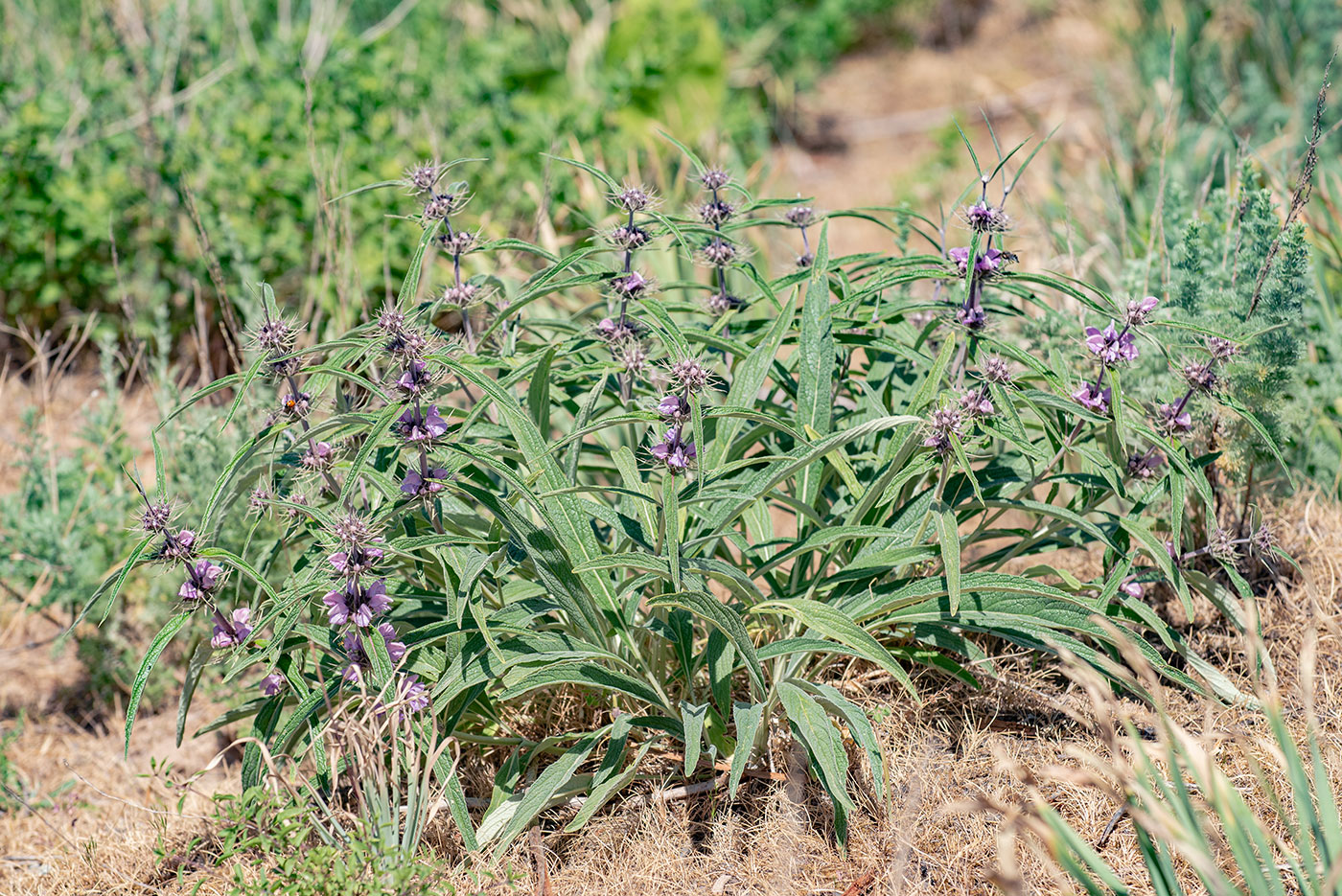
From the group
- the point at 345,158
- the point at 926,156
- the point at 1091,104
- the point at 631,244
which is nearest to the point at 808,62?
A: the point at 926,156

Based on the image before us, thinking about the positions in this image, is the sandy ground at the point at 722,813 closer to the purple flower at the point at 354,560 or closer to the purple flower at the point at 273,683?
the purple flower at the point at 273,683

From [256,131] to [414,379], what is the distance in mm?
2868

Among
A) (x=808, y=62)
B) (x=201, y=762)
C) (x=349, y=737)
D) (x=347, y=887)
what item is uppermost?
(x=808, y=62)

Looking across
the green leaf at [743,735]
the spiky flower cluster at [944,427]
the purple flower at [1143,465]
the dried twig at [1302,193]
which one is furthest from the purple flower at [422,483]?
the dried twig at [1302,193]

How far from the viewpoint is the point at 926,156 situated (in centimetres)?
592

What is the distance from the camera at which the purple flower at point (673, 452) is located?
171 centimetres

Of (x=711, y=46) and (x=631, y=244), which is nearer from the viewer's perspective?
(x=631, y=244)

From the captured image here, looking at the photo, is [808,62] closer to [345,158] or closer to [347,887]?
[345,158]

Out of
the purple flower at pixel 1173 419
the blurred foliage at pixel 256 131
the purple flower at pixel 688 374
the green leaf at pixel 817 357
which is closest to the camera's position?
the purple flower at pixel 688 374

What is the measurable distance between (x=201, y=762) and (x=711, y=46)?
411 cm

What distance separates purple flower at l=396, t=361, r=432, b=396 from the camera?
1.68 m

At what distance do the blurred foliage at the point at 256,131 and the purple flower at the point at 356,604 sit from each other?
1229 millimetres

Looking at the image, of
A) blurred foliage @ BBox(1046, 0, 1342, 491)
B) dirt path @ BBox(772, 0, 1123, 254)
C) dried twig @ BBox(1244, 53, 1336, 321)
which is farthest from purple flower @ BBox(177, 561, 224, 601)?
dirt path @ BBox(772, 0, 1123, 254)

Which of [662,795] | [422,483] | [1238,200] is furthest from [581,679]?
[1238,200]
